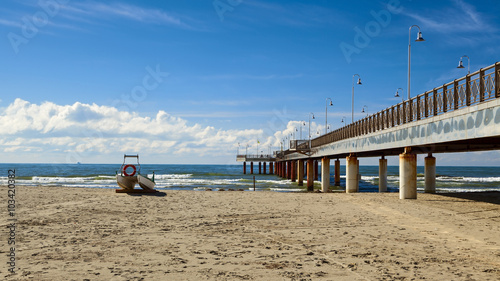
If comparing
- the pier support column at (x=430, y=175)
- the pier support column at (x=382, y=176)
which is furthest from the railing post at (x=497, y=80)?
the pier support column at (x=382, y=176)

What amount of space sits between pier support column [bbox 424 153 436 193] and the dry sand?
14832 millimetres

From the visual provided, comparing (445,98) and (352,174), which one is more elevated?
(445,98)

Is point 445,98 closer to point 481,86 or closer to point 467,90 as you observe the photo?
point 467,90

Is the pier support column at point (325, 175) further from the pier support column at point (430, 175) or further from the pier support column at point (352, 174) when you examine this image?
the pier support column at point (430, 175)

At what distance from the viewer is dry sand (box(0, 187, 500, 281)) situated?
8.27 meters

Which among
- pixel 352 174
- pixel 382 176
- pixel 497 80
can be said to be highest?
pixel 497 80

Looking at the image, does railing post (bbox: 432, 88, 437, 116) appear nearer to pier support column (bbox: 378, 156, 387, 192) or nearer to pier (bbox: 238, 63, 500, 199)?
pier (bbox: 238, 63, 500, 199)

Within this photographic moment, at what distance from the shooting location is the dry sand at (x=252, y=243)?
27.1 feet

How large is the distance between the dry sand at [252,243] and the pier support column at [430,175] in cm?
1483

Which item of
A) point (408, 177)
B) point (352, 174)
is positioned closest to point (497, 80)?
point (408, 177)

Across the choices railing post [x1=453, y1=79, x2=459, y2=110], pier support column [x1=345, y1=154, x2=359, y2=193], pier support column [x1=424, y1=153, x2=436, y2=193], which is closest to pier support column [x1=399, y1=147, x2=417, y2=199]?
railing post [x1=453, y1=79, x2=459, y2=110]

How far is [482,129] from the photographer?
1623 cm

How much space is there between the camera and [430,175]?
33625 mm

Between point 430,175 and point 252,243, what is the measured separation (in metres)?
26.5
